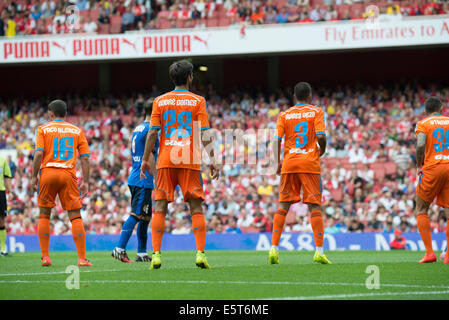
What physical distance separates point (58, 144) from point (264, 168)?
14.6 metres

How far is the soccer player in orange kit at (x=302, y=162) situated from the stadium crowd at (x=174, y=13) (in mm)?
16712

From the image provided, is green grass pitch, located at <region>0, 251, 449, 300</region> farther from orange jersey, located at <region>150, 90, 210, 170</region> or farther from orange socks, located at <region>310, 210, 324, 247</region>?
orange jersey, located at <region>150, 90, 210, 170</region>

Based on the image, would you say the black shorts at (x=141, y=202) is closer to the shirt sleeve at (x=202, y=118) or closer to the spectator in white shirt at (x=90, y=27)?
the shirt sleeve at (x=202, y=118)

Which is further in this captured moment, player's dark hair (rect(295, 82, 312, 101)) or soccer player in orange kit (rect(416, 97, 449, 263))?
soccer player in orange kit (rect(416, 97, 449, 263))

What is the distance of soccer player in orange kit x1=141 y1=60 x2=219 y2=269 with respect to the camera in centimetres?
874

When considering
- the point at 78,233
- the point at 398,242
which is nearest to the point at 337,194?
the point at 398,242

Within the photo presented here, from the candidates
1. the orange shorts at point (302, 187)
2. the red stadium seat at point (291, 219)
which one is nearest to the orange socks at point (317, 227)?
the orange shorts at point (302, 187)

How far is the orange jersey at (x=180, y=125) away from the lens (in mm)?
8750

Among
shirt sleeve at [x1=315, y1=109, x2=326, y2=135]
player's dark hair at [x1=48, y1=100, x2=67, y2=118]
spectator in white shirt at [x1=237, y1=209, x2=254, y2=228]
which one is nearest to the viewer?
shirt sleeve at [x1=315, y1=109, x2=326, y2=135]

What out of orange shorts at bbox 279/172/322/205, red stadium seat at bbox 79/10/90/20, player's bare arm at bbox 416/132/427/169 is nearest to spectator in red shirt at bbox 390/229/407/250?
player's bare arm at bbox 416/132/427/169

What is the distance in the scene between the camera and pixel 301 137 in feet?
32.6

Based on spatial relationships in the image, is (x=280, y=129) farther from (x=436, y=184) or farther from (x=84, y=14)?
(x=84, y=14)

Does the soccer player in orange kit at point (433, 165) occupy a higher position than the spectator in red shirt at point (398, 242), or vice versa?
the soccer player in orange kit at point (433, 165)
